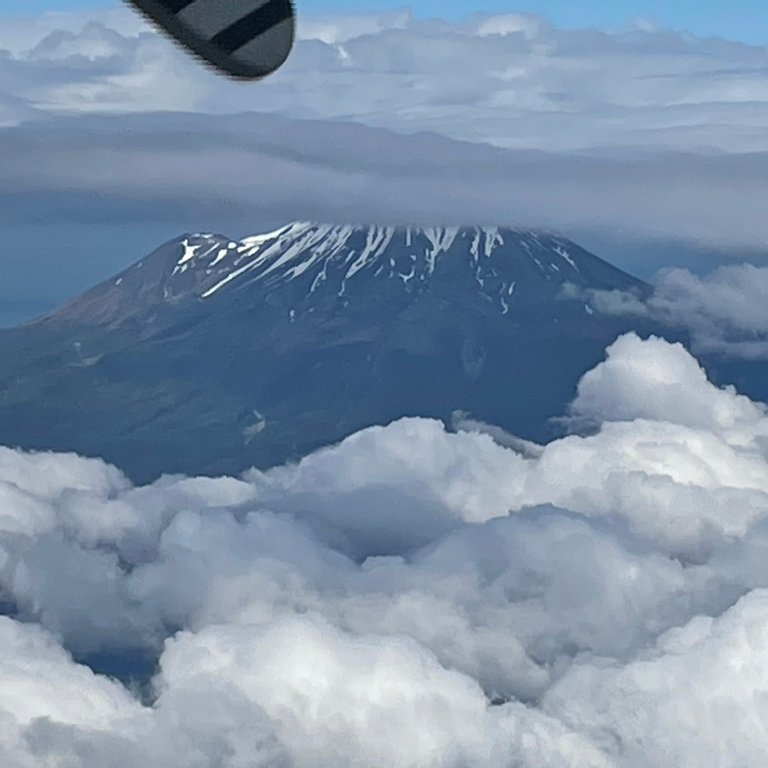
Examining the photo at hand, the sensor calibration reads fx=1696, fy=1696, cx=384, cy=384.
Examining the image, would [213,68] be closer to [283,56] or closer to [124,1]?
[283,56]

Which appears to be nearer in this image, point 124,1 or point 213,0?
point 124,1

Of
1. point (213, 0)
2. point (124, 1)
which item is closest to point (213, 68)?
point (213, 0)

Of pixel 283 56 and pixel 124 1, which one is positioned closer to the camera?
pixel 124 1

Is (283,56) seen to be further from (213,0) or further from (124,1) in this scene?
(124,1)

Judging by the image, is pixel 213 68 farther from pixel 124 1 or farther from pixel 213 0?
pixel 124 1
